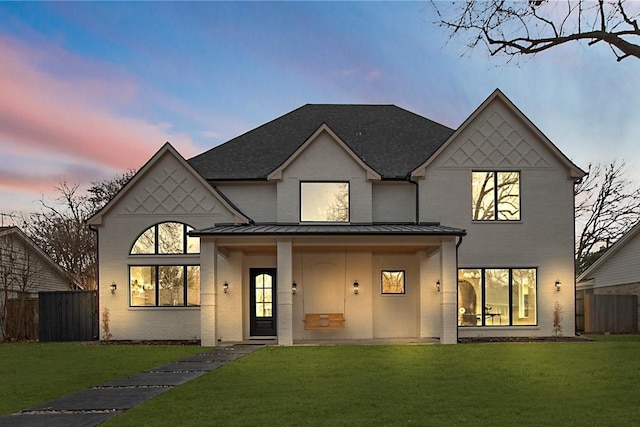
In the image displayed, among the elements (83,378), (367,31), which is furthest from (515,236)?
(83,378)

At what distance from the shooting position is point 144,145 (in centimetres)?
2980

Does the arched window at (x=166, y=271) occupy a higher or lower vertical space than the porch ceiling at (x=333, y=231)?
lower

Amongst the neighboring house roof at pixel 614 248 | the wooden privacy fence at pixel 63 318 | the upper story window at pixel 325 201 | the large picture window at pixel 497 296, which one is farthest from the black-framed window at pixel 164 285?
the neighboring house roof at pixel 614 248

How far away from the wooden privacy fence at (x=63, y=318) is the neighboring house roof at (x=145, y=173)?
3830 millimetres

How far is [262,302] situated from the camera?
22.6 metres

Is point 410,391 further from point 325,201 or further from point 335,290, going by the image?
point 325,201

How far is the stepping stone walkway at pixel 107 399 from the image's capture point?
8820 millimetres

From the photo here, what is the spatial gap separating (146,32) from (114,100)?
364 centimetres

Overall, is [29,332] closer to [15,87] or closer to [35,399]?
[15,87]

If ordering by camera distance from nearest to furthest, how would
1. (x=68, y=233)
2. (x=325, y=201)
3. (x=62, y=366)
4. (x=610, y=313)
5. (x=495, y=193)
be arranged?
1. (x=62, y=366)
2. (x=495, y=193)
3. (x=325, y=201)
4. (x=610, y=313)
5. (x=68, y=233)

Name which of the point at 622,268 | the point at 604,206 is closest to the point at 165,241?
the point at 622,268

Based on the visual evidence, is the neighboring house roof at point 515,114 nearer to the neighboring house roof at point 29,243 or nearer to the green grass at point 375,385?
the green grass at point 375,385

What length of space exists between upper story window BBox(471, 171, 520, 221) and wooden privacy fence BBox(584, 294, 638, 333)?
19.9ft

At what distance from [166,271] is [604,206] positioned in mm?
28925
